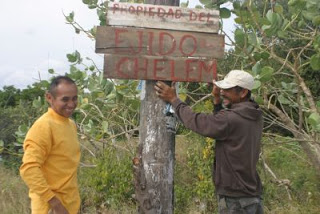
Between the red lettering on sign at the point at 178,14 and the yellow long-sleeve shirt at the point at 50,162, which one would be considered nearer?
the yellow long-sleeve shirt at the point at 50,162

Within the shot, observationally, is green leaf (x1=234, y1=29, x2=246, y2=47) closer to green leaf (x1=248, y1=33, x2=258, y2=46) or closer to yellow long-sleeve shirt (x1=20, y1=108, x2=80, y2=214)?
green leaf (x1=248, y1=33, x2=258, y2=46)

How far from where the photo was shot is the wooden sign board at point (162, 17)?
3.01 m

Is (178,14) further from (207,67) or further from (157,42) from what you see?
(207,67)

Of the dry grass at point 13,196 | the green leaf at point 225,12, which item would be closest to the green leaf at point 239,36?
the green leaf at point 225,12

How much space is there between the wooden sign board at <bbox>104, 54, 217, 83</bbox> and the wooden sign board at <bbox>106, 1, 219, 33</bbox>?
0.69ft

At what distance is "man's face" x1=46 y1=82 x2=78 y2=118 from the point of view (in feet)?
10.0

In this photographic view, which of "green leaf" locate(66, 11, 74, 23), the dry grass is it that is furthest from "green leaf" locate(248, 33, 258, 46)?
the dry grass

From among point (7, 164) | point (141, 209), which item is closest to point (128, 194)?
point (141, 209)

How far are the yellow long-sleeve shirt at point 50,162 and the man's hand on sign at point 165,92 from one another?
65 centimetres

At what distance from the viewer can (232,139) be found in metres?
3.11

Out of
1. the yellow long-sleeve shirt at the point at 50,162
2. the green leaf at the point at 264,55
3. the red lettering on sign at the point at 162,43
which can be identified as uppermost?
the green leaf at the point at 264,55

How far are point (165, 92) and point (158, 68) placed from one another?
6.4 inches

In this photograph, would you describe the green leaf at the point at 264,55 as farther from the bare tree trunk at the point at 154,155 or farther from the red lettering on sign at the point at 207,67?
the bare tree trunk at the point at 154,155

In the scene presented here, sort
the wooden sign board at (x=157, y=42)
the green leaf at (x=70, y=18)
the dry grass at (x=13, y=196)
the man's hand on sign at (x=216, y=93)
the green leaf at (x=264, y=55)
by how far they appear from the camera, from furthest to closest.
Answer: the dry grass at (x=13, y=196) → the green leaf at (x=70, y=18) → the green leaf at (x=264, y=55) → the man's hand on sign at (x=216, y=93) → the wooden sign board at (x=157, y=42)
